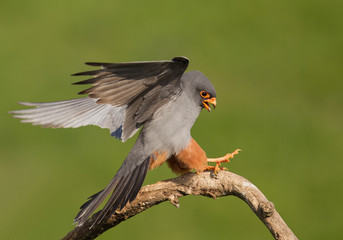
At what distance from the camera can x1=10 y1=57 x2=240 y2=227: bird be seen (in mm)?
6292

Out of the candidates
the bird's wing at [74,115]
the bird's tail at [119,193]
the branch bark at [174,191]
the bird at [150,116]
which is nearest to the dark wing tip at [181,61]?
the bird at [150,116]

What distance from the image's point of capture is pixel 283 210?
13.4 meters

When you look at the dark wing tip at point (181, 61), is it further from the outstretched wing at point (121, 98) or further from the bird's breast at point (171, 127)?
the bird's breast at point (171, 127)

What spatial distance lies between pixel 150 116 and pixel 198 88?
588mm

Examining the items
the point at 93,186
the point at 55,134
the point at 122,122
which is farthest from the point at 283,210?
the point at 122,122

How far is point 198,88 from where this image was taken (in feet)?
22.3

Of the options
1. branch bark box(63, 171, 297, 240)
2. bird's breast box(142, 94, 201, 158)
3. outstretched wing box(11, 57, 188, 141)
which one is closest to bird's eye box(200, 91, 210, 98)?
bird's breast box(142, 94, 201, 158)

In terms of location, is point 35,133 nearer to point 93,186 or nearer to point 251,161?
point 93,186

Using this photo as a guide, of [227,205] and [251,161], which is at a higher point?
[251,161]

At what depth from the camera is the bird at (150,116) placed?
629 cm

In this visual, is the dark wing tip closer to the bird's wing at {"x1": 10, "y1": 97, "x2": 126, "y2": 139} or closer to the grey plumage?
the grey plumage

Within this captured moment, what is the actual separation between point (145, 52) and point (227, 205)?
5.10 metres

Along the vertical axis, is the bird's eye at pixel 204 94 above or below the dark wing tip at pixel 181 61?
below

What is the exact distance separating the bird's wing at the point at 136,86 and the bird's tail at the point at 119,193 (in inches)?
17.1
